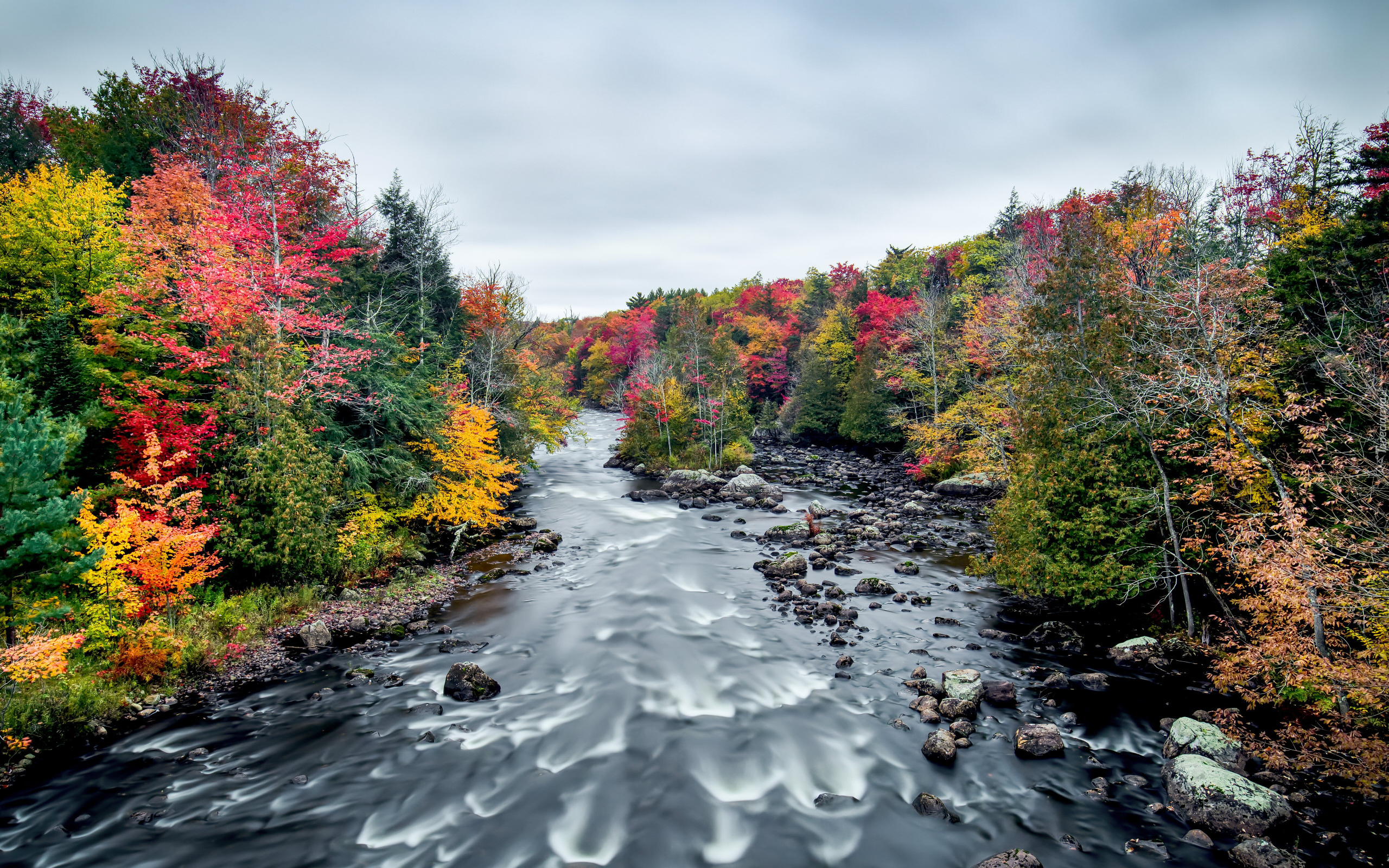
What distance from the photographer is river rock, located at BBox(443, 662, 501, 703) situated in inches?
441

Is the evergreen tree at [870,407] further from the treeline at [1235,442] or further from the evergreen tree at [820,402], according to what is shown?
the treeline at [1235,442]

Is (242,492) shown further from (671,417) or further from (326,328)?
(671,417)

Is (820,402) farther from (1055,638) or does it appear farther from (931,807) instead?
(931,807)

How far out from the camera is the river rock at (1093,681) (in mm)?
10984

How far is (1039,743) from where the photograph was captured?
9094 mm

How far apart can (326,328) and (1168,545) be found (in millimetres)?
24303

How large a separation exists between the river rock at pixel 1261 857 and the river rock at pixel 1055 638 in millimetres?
5796

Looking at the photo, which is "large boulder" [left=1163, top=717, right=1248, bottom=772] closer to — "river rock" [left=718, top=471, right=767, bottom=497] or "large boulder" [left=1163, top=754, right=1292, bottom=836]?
"large boulder" [left=1163, top=754, right=1292, bottom=836]

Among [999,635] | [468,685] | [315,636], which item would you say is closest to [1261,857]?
[999,635]

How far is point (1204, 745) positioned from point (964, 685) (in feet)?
11.6

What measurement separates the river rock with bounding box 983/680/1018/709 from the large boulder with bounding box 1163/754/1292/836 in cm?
261

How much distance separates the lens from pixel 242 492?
1375 cm

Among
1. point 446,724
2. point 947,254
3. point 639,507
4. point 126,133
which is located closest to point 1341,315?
point 446,724

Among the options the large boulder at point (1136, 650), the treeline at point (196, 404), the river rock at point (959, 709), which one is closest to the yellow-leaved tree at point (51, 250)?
the treeline at point (196, 404)
